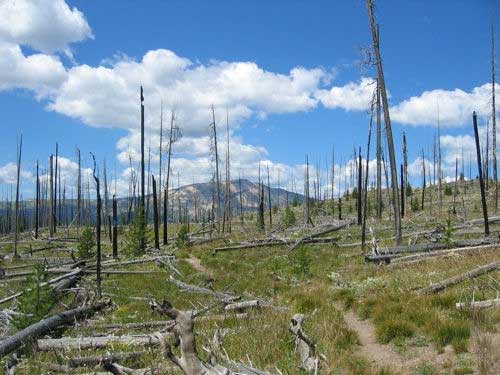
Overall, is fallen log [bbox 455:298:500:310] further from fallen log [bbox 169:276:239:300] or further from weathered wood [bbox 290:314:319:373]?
fallen log [bbox 169:276:239:300]

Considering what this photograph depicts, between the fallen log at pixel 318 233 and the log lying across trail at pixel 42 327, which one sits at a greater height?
the fallen log at pixel 318 233

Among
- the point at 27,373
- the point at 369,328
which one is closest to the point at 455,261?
the point at 369,328

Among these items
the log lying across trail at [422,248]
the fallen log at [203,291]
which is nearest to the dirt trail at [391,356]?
the fallen log at [203,291]

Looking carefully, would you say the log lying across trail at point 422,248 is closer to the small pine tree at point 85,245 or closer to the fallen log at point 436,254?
the fallen log at point 436,254

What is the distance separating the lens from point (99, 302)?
14.2 meters

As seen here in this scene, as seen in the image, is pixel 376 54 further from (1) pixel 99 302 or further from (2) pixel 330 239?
(1) pixel 99 302

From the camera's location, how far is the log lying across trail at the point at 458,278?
1018 centimetres

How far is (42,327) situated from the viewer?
1037 cm

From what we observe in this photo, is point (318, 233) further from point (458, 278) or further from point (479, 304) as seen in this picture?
point (479, 304)

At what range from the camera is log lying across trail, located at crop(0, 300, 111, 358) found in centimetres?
911

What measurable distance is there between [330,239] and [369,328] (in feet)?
64.8

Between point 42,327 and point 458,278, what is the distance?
9445 millimetres

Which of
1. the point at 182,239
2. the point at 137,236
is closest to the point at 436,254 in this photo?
the point at 137,236

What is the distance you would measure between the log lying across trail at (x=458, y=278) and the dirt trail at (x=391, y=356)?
2216 mm
